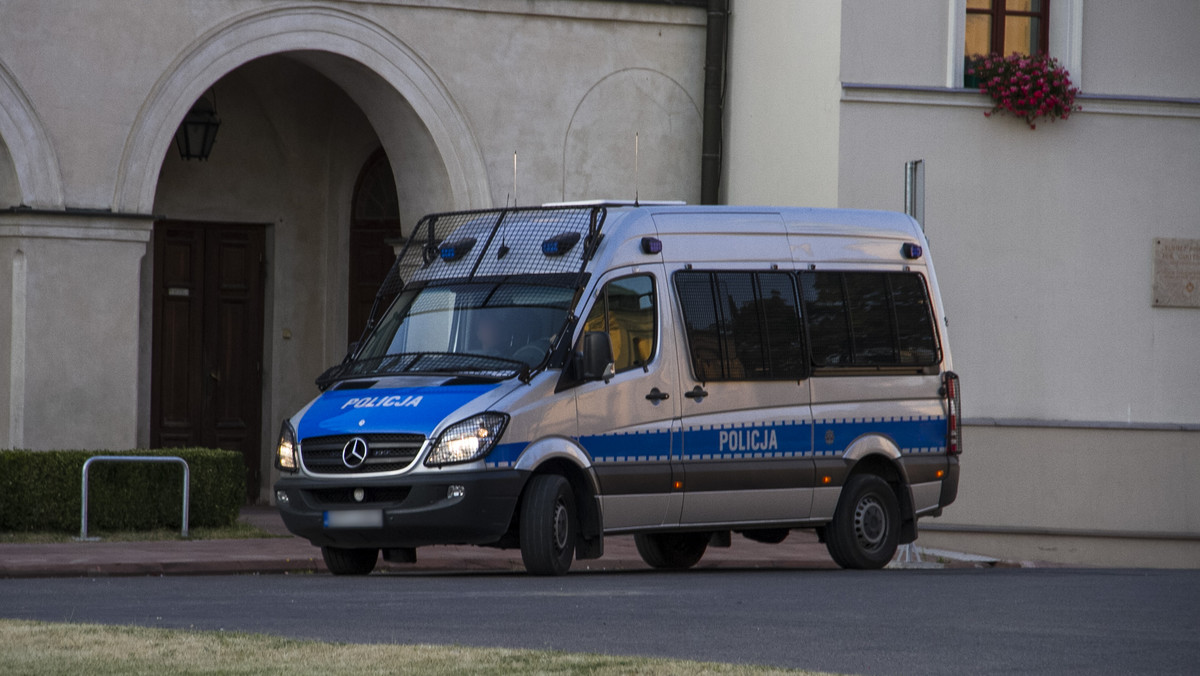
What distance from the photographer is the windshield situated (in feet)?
39.7

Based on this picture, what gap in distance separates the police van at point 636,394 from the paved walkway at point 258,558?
106 cm

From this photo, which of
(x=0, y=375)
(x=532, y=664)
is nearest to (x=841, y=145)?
(x=0, y=375)

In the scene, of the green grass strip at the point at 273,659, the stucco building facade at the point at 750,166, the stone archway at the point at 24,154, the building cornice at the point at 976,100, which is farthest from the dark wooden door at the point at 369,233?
the green grass strip at the point at 273,659

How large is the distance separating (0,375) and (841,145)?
27.5ft

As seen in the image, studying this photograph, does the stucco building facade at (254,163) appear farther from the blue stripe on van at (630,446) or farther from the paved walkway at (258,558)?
the blue stripe on van at (630,446)

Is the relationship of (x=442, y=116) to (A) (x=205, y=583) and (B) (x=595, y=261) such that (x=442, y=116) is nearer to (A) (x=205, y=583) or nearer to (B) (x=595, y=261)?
(B) (x=595, y=261)

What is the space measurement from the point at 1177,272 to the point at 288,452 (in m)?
10.4

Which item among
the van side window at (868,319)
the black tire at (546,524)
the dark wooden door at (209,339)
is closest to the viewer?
the black tire at (546,524)

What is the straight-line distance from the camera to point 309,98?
21.0 metres

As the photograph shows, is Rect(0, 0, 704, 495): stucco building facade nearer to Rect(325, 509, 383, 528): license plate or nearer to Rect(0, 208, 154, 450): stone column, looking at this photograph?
Rect(0, 208, 154, 450): stone column

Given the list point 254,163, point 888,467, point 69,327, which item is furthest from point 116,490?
point 888,467

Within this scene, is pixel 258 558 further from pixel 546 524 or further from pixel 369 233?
pixel 369 233

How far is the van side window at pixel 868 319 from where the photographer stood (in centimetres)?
1355

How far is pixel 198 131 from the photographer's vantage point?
63.5 ft
